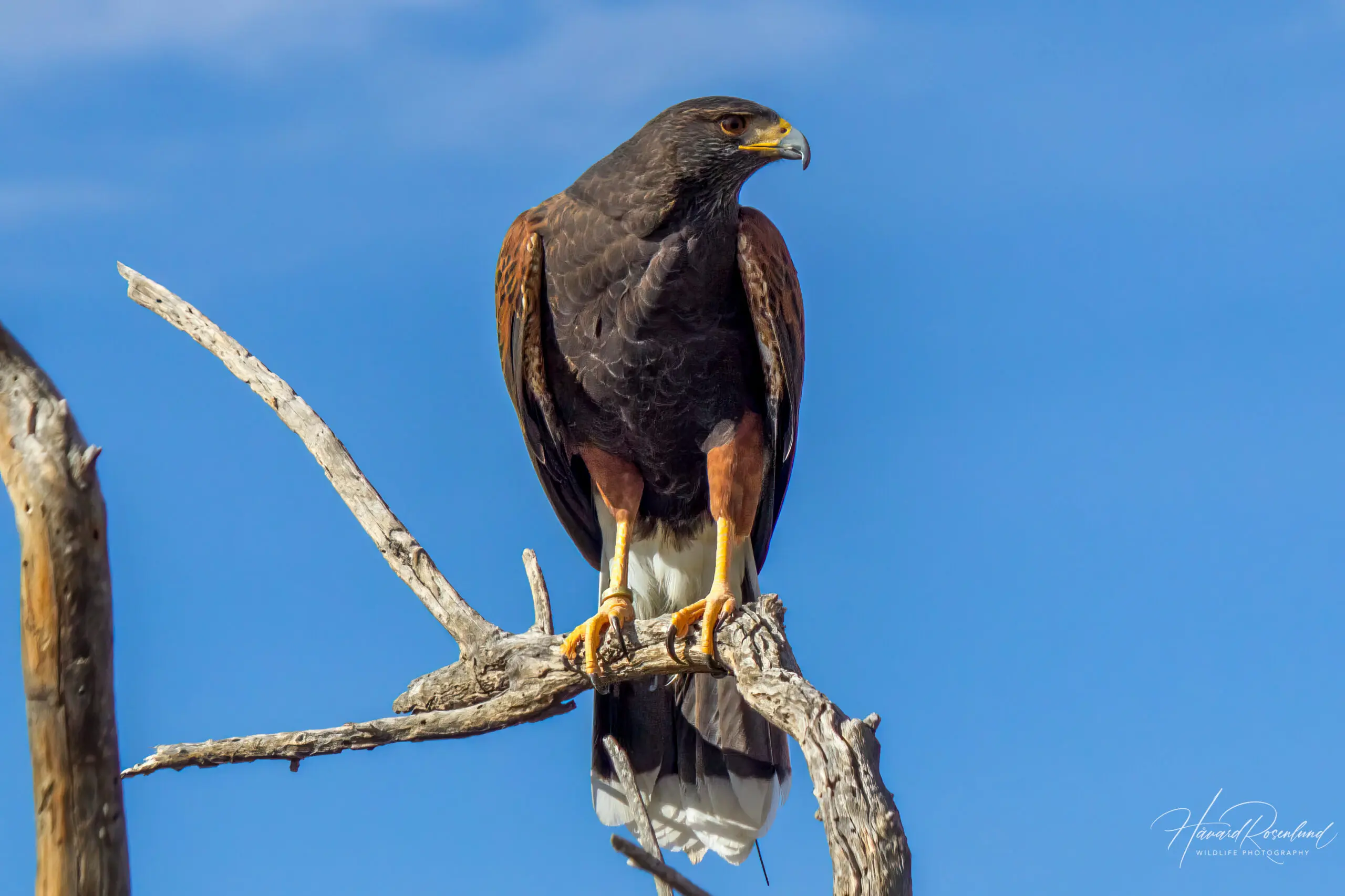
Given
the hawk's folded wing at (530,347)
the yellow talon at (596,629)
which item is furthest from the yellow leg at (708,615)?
the hawk's folded wing at (530,347)

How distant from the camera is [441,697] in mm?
4996

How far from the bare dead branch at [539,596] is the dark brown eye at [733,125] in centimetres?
204

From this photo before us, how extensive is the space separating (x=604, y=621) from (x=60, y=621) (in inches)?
99.9

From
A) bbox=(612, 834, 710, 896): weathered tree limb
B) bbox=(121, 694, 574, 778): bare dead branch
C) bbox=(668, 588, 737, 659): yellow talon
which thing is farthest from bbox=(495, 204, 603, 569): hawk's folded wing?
bbox=(612, 834, 710, 896): weathered tree limb

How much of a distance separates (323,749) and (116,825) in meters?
1.64

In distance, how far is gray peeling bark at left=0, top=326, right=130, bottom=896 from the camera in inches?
104

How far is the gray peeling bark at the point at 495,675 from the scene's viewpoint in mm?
3344

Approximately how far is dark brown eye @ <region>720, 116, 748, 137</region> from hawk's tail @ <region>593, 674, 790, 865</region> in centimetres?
245

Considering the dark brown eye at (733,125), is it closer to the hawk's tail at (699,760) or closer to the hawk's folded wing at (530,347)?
the hawk's folded wing at (530,347)

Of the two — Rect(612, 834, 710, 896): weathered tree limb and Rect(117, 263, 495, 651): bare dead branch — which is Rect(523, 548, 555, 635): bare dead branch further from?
Rect(612, 834, 710, 896): weathered tree limb

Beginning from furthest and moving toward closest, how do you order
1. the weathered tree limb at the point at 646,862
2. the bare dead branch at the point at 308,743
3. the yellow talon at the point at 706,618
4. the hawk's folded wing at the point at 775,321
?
the hawk's folded wing at the point at 775,321 < the yellow talon at the point at 706,618 < the bare dead branch at the point at 308,743 < the weathered tree limb at the point at 646,862

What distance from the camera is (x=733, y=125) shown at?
5250 mm

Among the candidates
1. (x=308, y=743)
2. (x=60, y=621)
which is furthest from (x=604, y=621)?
(x=60, y=621)

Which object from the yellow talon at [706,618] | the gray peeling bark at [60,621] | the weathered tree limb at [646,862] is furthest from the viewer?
the yellow talon at [706,618]
